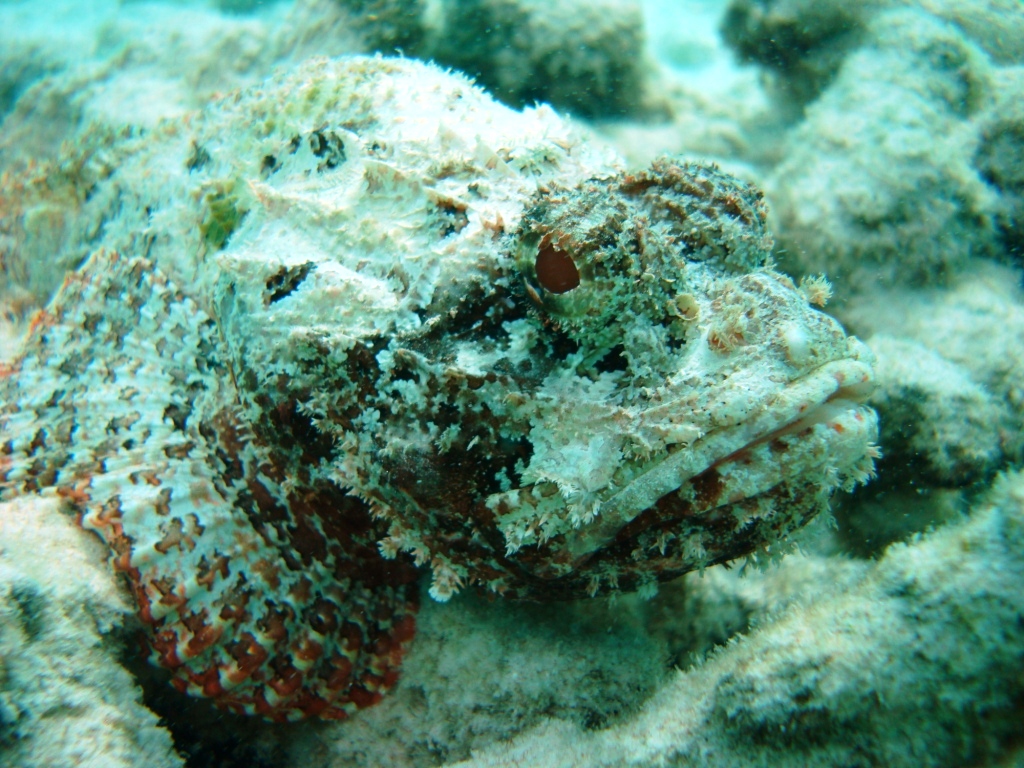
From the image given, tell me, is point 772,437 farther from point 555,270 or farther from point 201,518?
point 201,518

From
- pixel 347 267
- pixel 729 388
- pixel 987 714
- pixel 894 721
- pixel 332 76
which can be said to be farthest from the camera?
pixel 332 76

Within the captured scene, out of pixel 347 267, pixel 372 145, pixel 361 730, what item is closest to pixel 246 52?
pixel 372 145

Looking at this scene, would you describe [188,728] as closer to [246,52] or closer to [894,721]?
[894,721]

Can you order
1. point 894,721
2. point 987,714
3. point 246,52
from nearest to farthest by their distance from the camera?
point 987,714 < point 894,721 < point 246,52

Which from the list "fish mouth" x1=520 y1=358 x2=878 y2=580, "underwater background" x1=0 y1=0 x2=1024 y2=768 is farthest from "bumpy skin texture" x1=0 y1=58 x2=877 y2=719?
"underwater background" x1=0 y1=0 x2=1024 y2=768

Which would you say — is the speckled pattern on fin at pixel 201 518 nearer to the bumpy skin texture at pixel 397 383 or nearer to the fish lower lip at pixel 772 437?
the bumpy skin texture at pixel 397 383

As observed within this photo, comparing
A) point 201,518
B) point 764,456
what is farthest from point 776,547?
point 201,518

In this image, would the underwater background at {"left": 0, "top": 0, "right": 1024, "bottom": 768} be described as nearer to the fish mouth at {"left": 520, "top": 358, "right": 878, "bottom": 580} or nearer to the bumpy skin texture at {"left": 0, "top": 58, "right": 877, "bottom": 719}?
the bumpy skin texture at {"left": 0, "top": 58, "right": 877, "bottom": 719}
